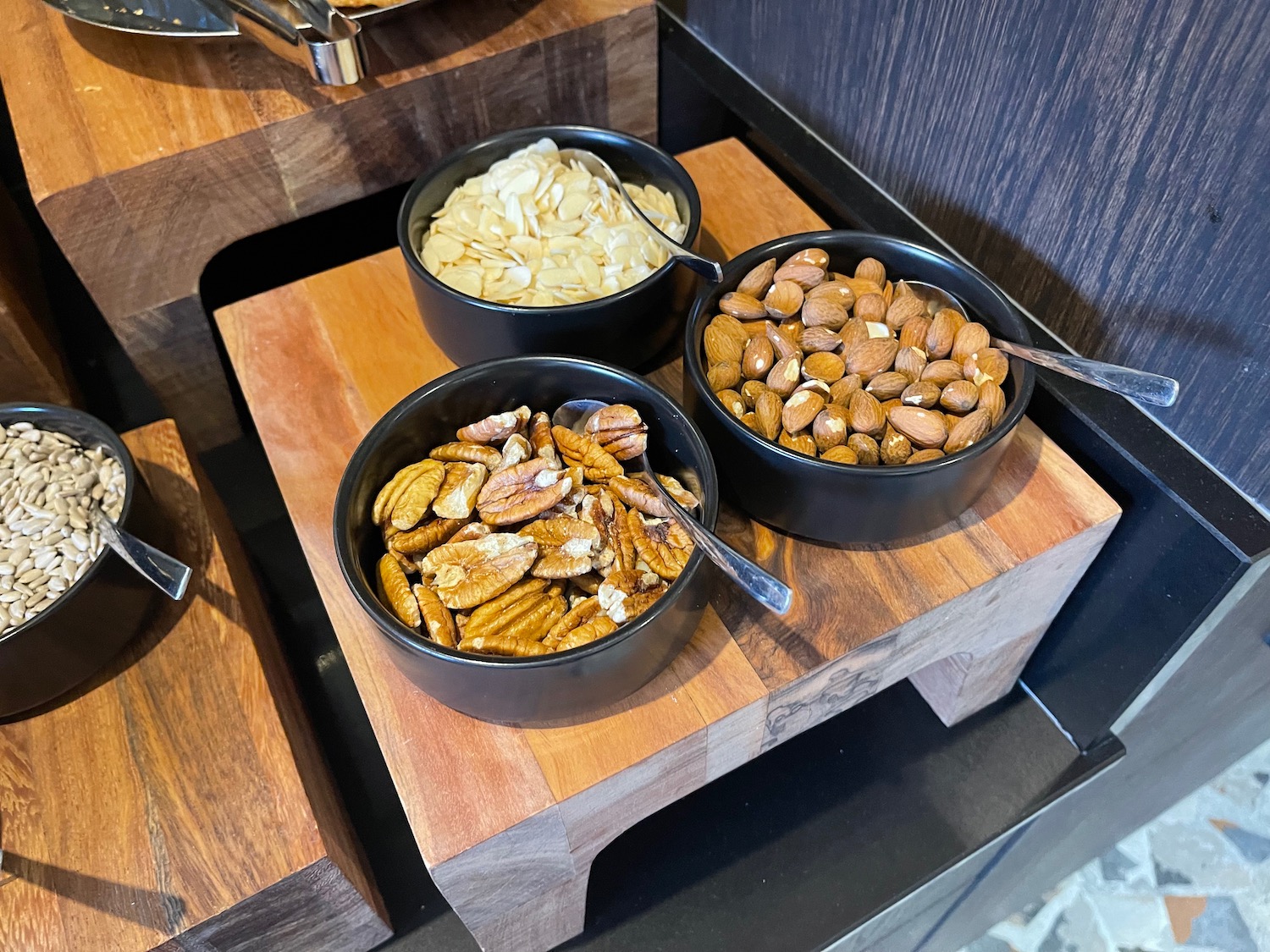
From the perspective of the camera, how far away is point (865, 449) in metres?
0.61

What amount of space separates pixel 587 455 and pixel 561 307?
0.11m

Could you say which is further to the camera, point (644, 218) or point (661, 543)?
point (644, 218)

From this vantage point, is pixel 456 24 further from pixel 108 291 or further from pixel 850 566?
pixel 850 566

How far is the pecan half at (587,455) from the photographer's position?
62cm

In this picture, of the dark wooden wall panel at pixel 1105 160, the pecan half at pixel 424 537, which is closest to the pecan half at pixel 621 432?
the pecan half at pixel 424 537

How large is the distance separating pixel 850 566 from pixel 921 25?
0.39m

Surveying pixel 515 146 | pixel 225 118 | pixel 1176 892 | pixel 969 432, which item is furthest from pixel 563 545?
pixel 1176 892

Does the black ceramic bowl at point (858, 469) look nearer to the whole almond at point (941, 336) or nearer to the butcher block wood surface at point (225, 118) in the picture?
the whole almond at point (941, 336)

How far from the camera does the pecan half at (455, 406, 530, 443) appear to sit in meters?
0.63

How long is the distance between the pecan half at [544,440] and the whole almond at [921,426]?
22 cm

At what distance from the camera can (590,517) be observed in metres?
0.60

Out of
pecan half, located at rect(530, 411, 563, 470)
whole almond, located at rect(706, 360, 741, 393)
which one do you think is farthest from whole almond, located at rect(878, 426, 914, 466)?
pecan half, located at rect(530, 411, 563, 470)

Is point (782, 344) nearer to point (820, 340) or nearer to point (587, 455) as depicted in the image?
point (820, 340)

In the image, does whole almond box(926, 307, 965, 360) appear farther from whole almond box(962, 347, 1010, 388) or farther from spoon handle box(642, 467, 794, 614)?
spoon handle box(642, 467, 794, 614)
